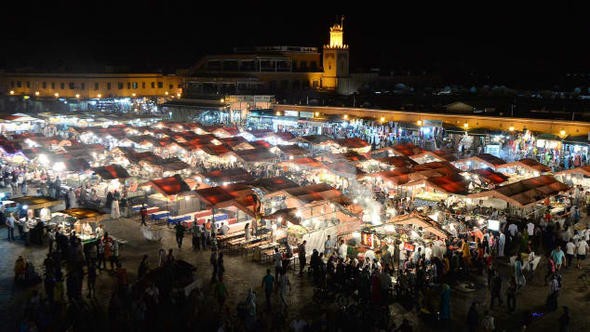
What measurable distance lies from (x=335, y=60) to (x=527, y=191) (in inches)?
1518

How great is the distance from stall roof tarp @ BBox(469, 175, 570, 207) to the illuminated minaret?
37.4 metres

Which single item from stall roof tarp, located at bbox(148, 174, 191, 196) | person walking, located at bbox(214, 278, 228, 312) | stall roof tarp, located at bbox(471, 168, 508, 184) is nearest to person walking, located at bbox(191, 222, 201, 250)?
stall roof tarp, located at bbox(148, 174, 191, 196)

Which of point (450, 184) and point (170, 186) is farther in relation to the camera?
point (450, 184)

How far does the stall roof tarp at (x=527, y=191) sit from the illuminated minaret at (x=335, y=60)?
3742 centimetres

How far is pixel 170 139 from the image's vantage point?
88.2ft

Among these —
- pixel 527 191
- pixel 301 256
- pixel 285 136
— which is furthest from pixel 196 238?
pixel 285 136

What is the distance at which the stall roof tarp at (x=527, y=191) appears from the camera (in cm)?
1559

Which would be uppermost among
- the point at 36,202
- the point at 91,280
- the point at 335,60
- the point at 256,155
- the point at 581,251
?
the point at 335,60

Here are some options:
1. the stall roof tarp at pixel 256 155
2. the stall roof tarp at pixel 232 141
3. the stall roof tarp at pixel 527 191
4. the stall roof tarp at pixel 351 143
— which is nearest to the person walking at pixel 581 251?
the stall roof tarp at pixel 527 191

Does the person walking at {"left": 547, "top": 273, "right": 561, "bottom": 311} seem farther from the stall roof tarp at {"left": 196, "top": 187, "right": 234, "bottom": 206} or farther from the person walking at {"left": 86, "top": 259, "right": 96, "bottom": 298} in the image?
the person walking at {"left": 86, "top": 259, "right": 96, "bottom": 298}

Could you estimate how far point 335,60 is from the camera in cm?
5306

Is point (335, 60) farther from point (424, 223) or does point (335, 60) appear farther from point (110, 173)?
point (424, 223)

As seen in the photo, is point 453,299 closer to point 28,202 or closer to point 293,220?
point 293,220

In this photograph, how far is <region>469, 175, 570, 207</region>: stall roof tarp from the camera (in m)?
15.6
